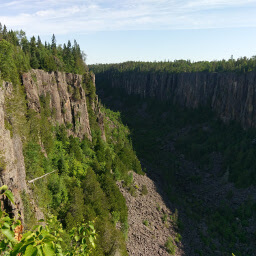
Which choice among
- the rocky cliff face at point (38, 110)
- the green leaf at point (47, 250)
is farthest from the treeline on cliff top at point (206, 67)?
the green leaf at point (47, 250)

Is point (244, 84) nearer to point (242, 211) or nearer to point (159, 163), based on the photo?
point (159, 163)

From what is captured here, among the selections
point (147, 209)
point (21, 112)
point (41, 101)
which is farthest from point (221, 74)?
point (21, 112)

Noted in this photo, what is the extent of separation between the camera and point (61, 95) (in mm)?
42344

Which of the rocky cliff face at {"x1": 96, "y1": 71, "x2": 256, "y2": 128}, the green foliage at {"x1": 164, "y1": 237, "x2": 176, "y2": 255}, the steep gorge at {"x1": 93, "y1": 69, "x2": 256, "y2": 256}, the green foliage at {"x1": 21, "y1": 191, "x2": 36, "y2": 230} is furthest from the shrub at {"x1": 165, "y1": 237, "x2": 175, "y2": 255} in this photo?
the rocky cliff face at {"x1": 96, "y1": 71, "x2": 256, "y2": 128}

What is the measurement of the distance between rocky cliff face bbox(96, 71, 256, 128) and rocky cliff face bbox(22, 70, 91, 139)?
4606 centimetres

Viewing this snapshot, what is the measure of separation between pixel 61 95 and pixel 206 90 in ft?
206

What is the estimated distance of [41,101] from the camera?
119 ft

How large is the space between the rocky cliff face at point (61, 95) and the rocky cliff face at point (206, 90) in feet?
151

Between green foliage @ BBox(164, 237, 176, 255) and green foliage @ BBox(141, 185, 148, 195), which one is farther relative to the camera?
green foliage @ BBox(141, 185, 148, 195)

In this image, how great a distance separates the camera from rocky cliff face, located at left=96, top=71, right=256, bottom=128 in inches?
2704

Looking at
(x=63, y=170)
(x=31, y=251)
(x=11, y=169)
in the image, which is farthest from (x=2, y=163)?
(x=63, y=170)

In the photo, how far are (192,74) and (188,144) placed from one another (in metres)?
37.8

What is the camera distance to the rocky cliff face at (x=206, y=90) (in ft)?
225

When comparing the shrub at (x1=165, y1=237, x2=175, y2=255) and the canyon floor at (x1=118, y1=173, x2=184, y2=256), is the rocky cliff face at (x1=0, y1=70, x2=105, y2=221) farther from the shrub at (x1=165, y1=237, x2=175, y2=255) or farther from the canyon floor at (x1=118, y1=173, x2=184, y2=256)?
the shrub at (x1=165, y1=237, x2=175, y2=255)
